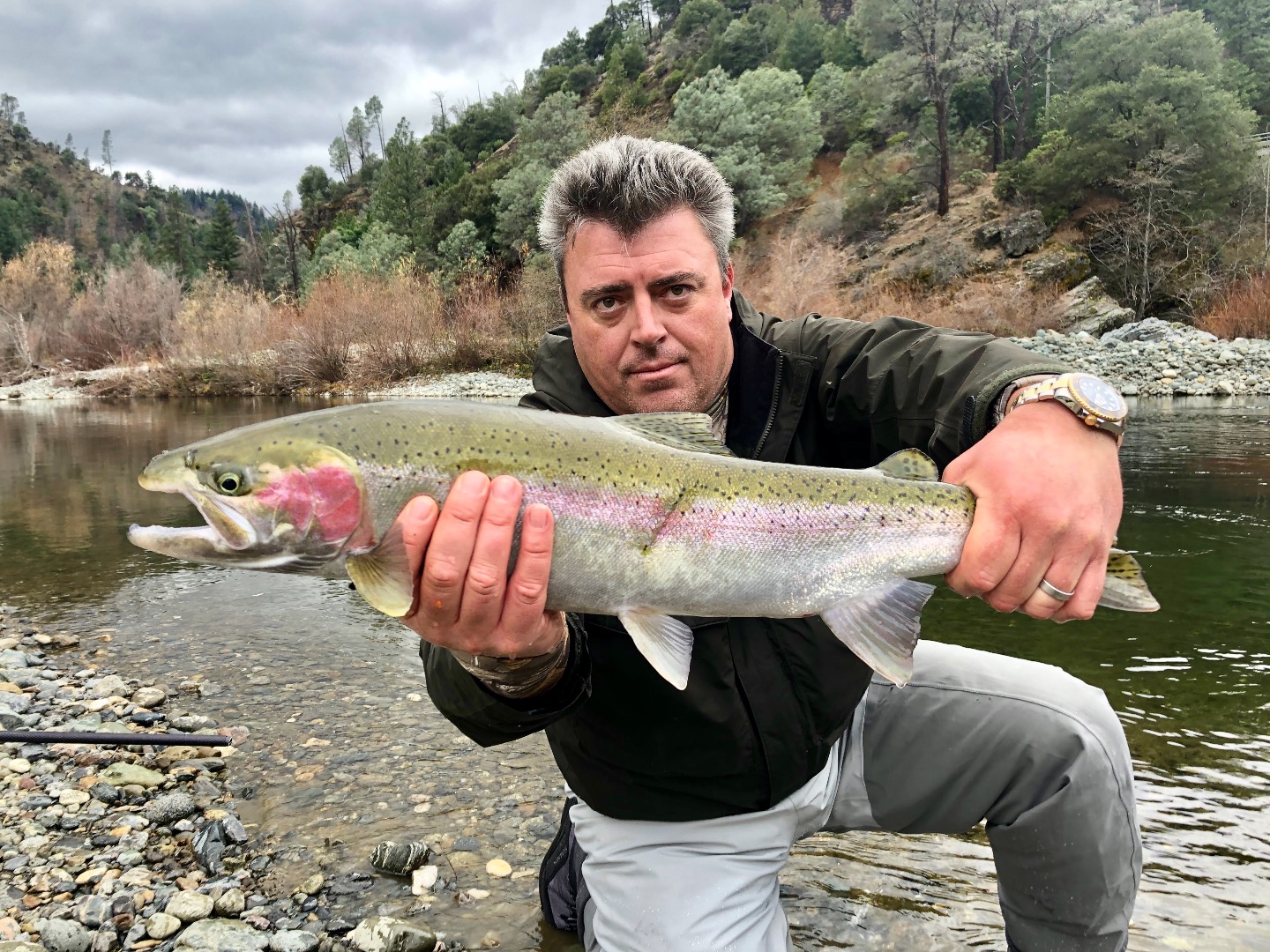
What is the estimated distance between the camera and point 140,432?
19375mm

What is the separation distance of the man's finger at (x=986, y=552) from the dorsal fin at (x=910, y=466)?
0.20 metres

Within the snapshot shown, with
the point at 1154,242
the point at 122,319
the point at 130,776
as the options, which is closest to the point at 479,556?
the point at 130,776

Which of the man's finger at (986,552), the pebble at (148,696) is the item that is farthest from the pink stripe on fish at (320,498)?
the pebble at (148,696)

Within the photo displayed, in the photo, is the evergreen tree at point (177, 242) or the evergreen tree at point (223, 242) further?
the evergreen tree at point (177, 242)

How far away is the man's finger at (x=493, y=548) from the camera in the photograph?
2.03m

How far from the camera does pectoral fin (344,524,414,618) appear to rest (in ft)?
6.63

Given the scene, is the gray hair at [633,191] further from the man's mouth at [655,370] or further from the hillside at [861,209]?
the hillside at [861,209]

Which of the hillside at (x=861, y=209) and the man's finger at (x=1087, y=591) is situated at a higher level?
the hillside at (x=861, y=209)

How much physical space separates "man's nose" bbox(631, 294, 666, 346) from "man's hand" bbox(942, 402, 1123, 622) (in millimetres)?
1133

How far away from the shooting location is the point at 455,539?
203cm

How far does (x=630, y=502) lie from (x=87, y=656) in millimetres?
5214

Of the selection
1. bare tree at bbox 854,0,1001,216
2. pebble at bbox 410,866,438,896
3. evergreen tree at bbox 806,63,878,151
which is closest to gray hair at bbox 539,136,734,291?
pebble at bbox 410,866,438,896

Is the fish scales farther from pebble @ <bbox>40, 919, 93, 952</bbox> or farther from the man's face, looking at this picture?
pebble @ <bbox>40, 919, 93, 952</bbox>

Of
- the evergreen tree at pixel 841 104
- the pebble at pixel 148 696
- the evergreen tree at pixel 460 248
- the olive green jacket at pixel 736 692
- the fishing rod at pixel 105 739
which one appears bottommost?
the pebble at pixel 148 696
